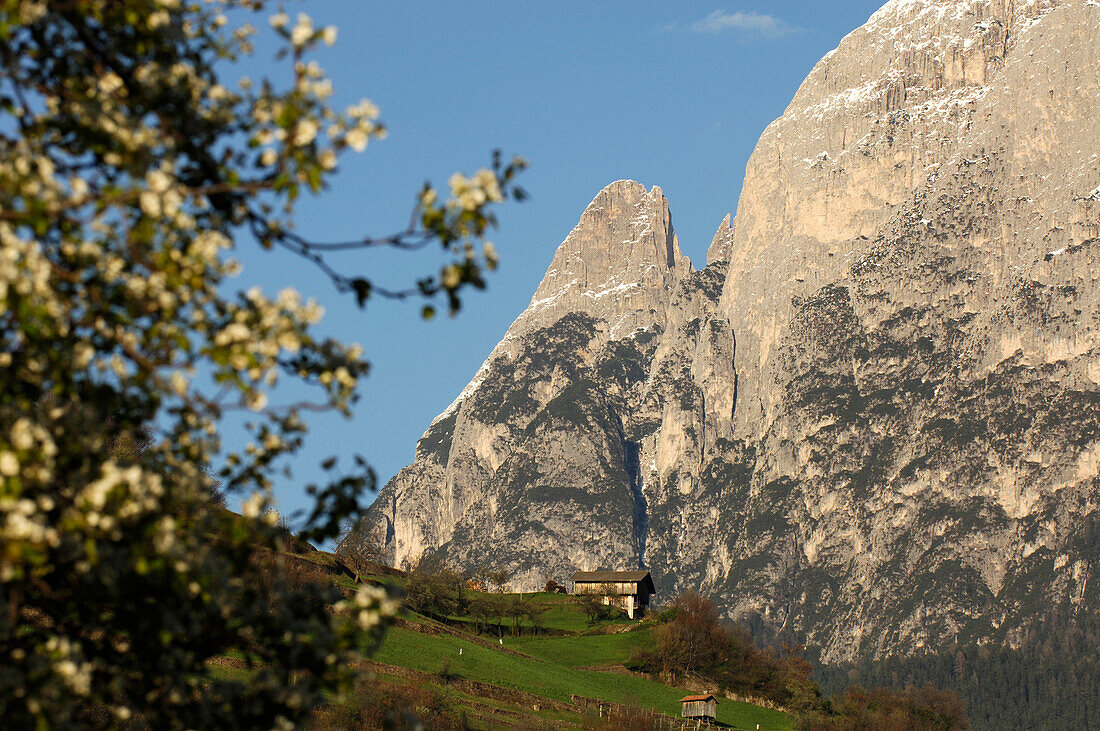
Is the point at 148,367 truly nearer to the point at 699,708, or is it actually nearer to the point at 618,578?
the point at 699,708

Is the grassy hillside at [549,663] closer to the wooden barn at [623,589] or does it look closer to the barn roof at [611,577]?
the wooden barn at [623,589]

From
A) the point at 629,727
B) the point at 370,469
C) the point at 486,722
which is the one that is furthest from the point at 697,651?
the point at 370,469

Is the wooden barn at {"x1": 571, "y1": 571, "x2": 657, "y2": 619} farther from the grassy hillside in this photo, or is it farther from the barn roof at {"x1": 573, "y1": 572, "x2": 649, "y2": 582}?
the grassy hillside

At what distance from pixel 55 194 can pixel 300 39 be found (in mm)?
2038

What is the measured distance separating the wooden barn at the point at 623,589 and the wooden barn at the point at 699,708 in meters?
47.2

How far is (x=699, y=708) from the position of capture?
94.6 meters

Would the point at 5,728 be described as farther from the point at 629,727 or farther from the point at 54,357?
the point at 629,727

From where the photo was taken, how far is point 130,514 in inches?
281

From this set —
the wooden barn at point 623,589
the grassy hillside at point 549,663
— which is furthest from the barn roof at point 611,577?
the grassy hillside at point 549,663

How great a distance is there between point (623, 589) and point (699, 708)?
55949 millimetres

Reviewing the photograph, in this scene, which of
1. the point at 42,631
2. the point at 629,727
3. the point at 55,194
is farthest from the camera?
the point at 629,727

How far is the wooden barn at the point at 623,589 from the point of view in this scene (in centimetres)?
14612

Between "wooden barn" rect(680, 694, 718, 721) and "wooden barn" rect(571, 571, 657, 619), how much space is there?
47.2 metres

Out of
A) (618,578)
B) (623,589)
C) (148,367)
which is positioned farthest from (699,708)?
(148,367)
